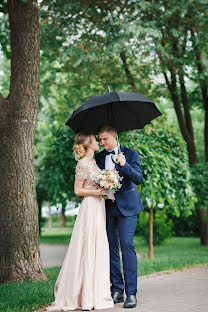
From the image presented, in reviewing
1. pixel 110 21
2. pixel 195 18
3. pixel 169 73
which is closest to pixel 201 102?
pixel 169 73

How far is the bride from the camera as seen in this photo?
201 inches

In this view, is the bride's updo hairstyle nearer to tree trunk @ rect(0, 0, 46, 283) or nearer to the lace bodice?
the lace bodice

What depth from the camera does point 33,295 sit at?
5941 millimetres

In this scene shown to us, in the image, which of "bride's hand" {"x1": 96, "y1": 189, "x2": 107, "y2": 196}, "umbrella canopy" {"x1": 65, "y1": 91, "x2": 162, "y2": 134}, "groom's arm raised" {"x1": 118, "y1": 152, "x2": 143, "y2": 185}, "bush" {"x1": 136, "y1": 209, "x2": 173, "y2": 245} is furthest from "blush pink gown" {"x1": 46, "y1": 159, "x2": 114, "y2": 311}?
"bush" {"x1": 136, "y1": 209, "x2": 173, "y2": 245}

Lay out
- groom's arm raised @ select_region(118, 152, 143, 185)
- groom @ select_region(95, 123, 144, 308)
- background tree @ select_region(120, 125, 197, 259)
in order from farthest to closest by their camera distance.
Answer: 1. background tree @ select_region(120, 125, 197, 259)
2. groom @ select_region(95, 123, 144, 308)
3. groom's arm raised @ select_region(118, 152, 143, 185)

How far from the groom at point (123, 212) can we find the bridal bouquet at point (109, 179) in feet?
0.45

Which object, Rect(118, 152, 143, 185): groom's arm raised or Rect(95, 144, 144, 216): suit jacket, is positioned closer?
Rect(118, 152, 143, 185): groom's arm raised

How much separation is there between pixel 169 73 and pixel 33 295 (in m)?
10.5

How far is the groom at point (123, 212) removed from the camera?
17.3 feet

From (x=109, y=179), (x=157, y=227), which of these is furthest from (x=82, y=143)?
(x=157, y=227)

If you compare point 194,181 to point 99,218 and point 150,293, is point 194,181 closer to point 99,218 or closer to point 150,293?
point 150,293

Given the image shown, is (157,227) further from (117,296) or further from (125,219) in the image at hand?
(125,219)

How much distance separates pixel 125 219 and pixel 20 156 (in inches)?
105

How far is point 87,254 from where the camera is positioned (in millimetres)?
5238
